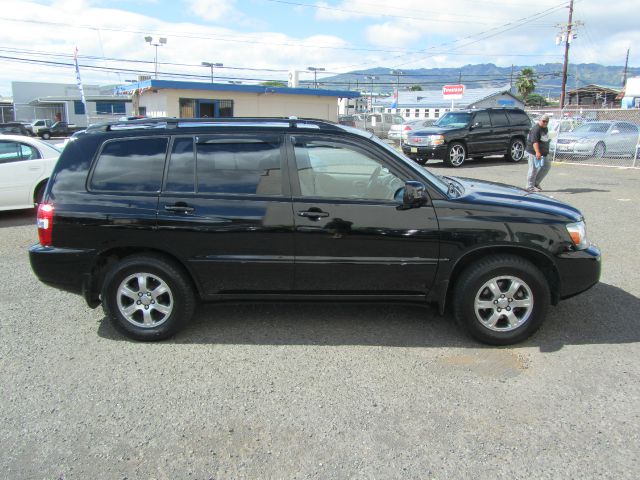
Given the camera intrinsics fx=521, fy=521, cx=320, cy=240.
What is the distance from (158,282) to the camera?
419 centimetres

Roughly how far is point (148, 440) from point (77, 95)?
215 ft

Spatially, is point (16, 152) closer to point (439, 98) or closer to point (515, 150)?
point (515, 150)

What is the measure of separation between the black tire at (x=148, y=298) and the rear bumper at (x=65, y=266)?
181 mm

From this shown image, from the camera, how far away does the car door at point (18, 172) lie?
9.02m

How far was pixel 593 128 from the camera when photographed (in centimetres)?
1986

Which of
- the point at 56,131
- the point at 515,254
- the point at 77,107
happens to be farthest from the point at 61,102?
the point at 515,254

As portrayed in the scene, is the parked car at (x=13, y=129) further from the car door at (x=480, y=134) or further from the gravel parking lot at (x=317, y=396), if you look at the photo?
the gravel parking lot at (x=317, y=396)

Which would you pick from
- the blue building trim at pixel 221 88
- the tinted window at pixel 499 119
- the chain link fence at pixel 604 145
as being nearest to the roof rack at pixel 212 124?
the tinted window at pixel 499 119

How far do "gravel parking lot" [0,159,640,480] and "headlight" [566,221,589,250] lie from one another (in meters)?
0.78

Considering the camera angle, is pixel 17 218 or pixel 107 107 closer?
pixel 17 218

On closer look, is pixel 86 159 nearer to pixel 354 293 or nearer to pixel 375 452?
pixel 354 293

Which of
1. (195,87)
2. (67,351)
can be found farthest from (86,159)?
(195,87)

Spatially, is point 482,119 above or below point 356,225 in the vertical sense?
above

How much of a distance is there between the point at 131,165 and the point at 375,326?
2.44 metres
